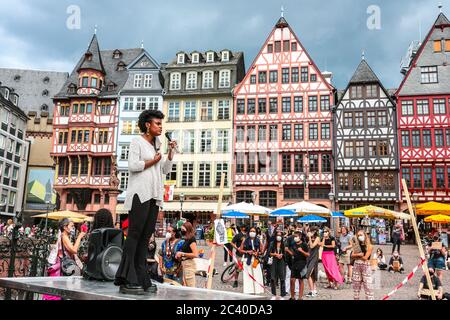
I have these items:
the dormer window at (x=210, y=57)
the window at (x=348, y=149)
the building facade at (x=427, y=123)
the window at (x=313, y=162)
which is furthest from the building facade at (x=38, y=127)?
the building facade at (x=427, y=123)

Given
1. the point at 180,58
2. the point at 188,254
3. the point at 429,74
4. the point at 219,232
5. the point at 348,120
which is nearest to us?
the point at 188,254

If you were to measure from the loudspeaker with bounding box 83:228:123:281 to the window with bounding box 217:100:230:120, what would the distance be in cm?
3238

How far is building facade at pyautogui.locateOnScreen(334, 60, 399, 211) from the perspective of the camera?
32375 mm

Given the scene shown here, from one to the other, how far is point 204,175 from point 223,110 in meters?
6.06

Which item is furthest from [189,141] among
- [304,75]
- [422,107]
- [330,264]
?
[330,264]

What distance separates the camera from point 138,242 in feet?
13.9

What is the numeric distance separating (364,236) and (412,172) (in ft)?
83.8

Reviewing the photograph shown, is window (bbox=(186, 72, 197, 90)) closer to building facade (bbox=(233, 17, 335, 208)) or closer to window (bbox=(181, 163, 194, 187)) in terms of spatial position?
building facade (bbox=(233, 17, 335, 208))

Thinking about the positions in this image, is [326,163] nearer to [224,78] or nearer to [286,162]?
[286,162]

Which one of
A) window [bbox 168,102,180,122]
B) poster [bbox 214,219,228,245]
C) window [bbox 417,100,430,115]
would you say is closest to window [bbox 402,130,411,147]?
window [bbox 417,100,430,115]

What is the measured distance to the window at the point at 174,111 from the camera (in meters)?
38.4

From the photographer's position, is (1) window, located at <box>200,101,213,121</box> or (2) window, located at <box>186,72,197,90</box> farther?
(2) window, located at <box>186,72,197,90</box>

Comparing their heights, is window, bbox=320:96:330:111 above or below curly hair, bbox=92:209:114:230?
above
